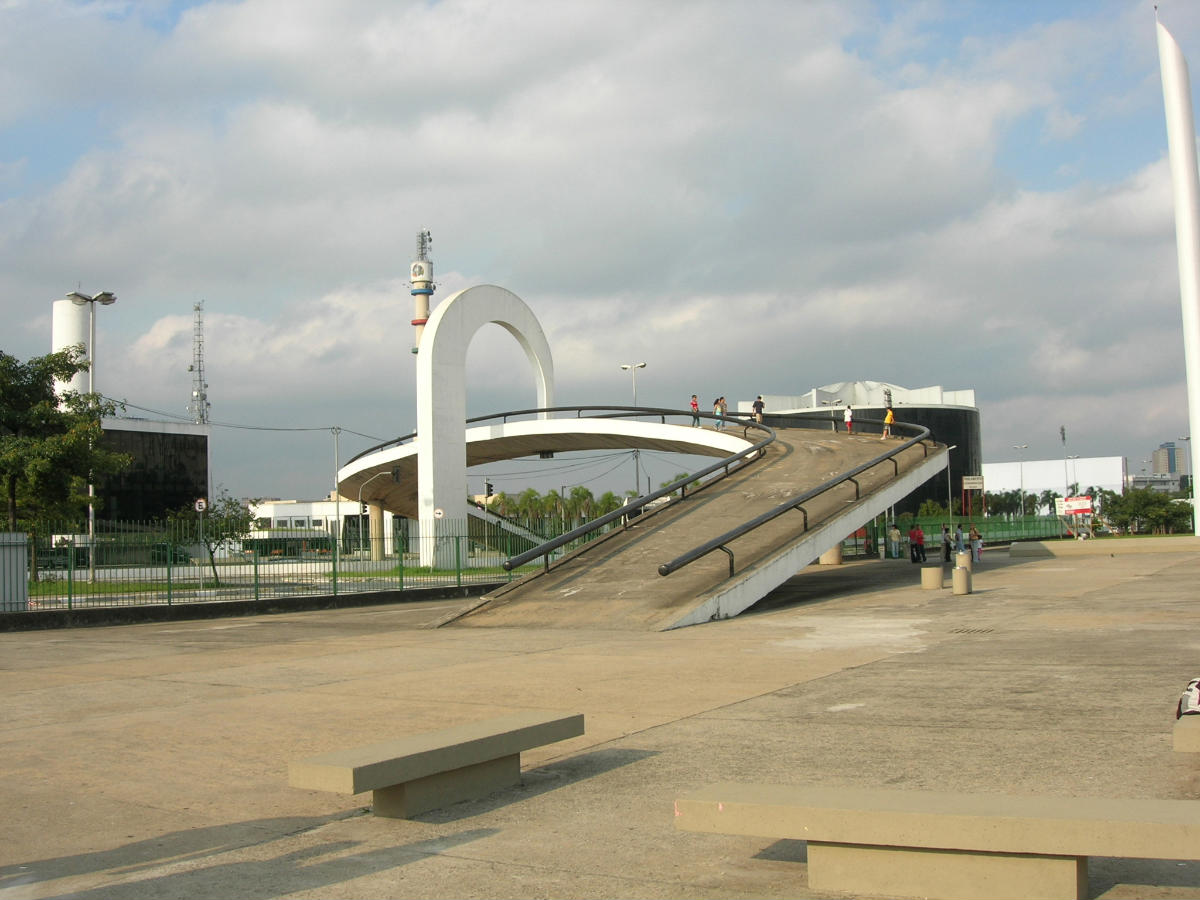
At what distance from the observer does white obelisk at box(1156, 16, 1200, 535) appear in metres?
48.6

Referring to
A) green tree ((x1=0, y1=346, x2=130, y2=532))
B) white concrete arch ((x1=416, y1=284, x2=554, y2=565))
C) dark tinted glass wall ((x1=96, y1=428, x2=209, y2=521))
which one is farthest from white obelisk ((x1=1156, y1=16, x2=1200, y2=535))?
dark tinted glass wall ((x1=96, y1=428, x2=209, y2=521))

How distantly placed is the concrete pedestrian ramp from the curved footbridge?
28mm

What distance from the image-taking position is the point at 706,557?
22.7 meters

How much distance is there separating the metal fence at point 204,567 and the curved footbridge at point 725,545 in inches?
249

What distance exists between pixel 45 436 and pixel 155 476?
4980 centimetres

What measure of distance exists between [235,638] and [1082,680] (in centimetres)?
1374

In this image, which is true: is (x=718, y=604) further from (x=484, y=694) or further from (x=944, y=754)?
(x=944, y=754)

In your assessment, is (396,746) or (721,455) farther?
(721,455)

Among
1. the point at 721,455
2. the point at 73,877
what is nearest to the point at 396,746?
the point at 73,877

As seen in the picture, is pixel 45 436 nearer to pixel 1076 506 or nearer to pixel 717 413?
pixel 717 413

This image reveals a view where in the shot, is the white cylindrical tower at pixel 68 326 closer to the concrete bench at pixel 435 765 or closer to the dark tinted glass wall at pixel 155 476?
the dark tinted glass wall at pixel 155 476

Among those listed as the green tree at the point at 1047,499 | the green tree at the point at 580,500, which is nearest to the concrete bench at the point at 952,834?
the green tree at the point at 580,500

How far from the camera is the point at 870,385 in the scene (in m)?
136

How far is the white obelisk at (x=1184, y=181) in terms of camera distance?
48594 mm
